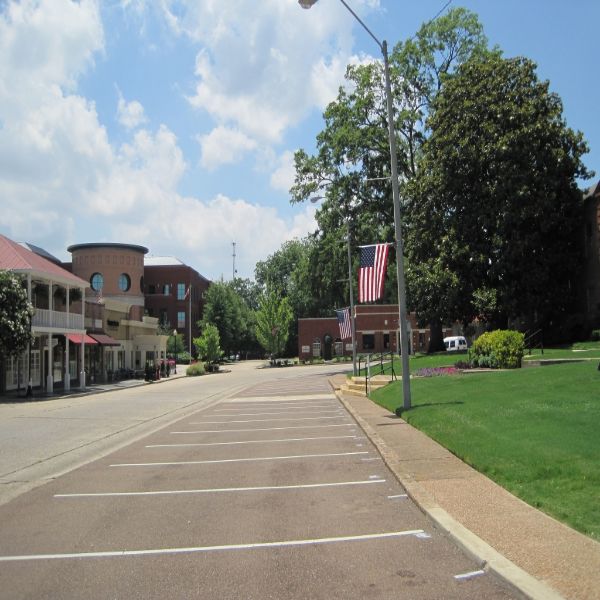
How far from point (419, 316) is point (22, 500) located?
32.5 metres

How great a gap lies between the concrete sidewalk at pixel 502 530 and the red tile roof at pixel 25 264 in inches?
1121

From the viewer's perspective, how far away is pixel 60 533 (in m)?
6.84

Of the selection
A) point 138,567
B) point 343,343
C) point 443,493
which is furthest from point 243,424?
point 343,343

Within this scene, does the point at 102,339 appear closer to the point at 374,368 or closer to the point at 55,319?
the point at 55,319

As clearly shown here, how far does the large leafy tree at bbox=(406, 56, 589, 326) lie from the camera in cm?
3503

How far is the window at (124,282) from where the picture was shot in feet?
250

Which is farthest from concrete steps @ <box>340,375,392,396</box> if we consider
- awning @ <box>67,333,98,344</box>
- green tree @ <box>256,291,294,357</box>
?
green tree @ <box>256,291,294,357</box>

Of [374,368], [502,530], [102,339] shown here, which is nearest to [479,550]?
[502,530]

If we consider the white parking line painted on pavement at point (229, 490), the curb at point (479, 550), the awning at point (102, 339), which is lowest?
the white parking line painted on pavement at point (229, 490)

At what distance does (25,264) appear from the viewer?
3412 centimetres

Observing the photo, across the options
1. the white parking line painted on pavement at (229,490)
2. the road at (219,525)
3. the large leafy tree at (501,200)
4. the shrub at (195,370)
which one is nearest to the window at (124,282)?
the shrub at (195,370)

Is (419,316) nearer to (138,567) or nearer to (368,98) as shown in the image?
(368,98)

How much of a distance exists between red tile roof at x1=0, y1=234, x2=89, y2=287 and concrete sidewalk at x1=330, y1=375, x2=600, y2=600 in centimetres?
2847

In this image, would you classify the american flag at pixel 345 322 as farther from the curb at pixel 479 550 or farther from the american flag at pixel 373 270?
the curb at pixel 479 550
